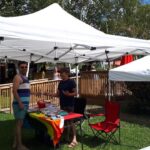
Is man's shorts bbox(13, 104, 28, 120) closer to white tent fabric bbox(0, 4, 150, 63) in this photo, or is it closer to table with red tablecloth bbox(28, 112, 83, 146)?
table with red tablecloth bbox(28, 112, 83, 146)

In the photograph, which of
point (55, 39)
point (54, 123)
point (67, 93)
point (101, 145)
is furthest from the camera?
point (101, 145)

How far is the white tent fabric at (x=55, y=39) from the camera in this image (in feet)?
23.3

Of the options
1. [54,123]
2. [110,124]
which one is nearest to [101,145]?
[110,124]

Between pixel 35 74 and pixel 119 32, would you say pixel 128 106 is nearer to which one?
pixel 35 74

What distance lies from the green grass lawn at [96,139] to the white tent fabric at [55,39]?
7.42 ft

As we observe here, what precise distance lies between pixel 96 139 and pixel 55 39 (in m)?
3.45

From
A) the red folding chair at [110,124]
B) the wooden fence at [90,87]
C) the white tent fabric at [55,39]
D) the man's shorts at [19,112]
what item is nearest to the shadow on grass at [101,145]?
the red folding chair at [110,124]

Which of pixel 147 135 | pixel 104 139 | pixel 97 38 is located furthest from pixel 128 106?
pixel 97 38

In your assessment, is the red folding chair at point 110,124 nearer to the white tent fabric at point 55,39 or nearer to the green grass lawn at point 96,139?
the green grass lawn at point 96,139

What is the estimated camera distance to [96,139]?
976 cm

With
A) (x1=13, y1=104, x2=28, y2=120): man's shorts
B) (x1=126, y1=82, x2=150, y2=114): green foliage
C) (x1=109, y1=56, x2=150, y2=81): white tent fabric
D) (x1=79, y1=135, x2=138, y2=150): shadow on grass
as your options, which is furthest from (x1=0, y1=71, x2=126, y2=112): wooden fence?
(x1=13, y1=104, x2=28, y2=120): man's shorts

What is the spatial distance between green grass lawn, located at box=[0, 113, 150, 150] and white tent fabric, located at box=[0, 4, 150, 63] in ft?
7.42

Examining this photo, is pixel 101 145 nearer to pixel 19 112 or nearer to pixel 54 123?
pixel 54 123

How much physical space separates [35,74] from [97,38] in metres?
17.1
